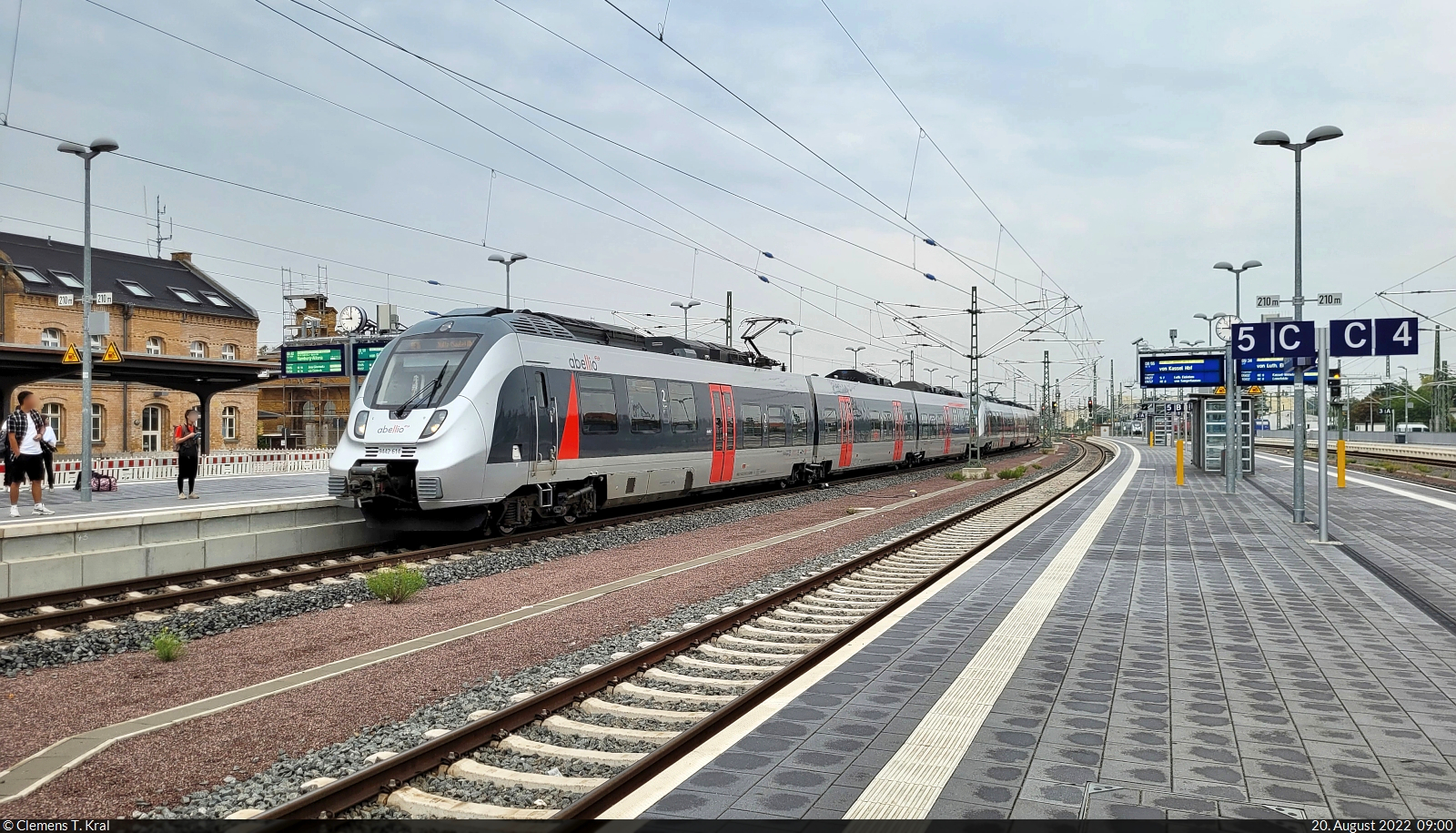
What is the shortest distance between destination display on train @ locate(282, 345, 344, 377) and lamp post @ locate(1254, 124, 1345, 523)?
26240mm

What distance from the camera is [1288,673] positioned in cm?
638

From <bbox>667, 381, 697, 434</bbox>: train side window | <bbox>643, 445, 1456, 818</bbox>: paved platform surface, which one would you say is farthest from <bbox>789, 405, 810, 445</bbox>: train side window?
<bbox>643, 445, 1456, 818</bbox>: paved platform surface

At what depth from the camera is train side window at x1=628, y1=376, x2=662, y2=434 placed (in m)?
17.1

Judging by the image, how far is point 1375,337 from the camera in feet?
46.3

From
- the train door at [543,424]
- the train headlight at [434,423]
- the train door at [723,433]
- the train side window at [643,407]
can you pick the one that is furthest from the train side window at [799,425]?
the train headlight at [434,423]

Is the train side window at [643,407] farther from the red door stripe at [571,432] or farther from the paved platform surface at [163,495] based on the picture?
the paved platform surface at [163,495]

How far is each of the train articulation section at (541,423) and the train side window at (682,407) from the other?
0.12 feet

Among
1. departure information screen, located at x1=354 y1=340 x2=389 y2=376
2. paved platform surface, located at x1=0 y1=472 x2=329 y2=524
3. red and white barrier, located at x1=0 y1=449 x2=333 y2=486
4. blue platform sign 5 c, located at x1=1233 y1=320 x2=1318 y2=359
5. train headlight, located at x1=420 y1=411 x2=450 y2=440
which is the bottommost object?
paved platform surface, located at x1=0 y1=472 x2=329 y2=524

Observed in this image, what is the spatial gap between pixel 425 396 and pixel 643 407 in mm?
4950

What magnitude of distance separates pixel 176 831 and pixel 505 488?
10269 mm

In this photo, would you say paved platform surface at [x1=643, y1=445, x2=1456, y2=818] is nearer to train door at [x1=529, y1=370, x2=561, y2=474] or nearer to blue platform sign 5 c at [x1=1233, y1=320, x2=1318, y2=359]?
blue platform sign 5 c at [x1=1233, y1=320, x2=1318, y2=359]

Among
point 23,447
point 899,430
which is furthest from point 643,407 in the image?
point 899,430

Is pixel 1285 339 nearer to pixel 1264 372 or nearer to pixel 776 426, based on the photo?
pixel 776 426

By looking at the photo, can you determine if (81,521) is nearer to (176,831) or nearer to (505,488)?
(505,488)
